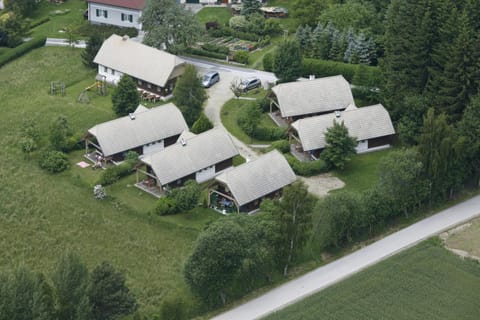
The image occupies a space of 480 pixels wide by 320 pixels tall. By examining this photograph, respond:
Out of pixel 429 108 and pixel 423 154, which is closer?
pixel 423 154

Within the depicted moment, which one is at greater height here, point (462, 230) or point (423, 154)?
point (423, 154)

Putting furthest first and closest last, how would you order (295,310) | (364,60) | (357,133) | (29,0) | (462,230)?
(29,0) < (364,60) < (357,133) < (462,230) < (295,310)

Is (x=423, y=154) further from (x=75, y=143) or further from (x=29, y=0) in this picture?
(x=29, y=0)

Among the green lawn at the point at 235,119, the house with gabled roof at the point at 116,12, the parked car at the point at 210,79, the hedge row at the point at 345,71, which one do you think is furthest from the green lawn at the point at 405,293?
the house with gabled roof at the point at 116,12

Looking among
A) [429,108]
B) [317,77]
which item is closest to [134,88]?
[317,77]

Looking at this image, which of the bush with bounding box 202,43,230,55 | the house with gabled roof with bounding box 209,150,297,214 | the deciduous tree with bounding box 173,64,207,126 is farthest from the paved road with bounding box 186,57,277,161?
the house with gabled roof with bounding box 209,150,297,214

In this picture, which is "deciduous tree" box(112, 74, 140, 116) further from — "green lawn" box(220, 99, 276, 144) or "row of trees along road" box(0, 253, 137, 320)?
"row of trees along road" box(0, 253, 137, 320)

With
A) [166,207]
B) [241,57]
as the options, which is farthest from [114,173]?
[241,57]
